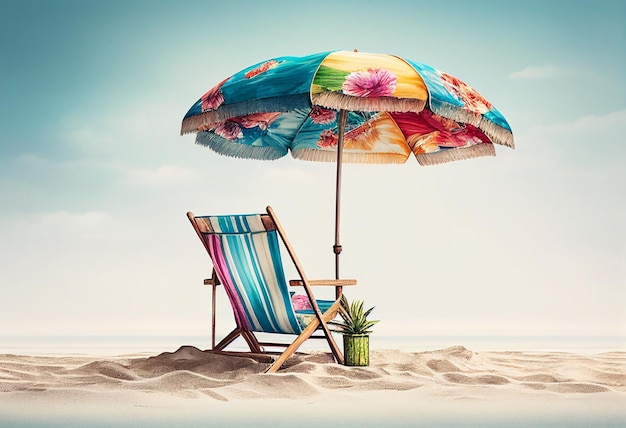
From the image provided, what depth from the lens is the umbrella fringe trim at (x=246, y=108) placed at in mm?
4227

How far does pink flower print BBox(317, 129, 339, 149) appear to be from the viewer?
5918 millimetres

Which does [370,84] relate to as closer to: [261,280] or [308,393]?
[261,280]

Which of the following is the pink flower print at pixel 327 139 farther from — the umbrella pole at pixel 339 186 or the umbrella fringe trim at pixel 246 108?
the umbrella fringe trim at pixel 246 108

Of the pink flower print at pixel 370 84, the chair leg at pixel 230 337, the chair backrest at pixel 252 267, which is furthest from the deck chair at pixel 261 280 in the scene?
the pink flower print at pixel 370 84

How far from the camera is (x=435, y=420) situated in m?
3.27

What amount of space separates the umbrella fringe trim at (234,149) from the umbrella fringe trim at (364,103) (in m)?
1.50

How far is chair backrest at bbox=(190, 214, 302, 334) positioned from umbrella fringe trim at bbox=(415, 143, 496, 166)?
1.86 m

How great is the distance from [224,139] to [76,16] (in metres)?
3.74

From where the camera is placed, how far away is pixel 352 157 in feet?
19.6

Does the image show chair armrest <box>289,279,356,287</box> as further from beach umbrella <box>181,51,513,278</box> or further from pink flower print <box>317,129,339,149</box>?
pink flower print <box>317,129,339,149</box>

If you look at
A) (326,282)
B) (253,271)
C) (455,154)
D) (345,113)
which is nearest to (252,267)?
(253,271)

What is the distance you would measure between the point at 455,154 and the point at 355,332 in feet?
5.43

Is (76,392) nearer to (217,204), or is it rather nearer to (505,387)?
(505,387)

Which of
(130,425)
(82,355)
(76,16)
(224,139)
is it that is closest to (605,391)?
(130,425)
